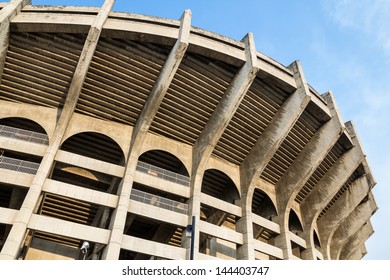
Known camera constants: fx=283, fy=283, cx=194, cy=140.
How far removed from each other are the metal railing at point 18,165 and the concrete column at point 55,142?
0.85 metres

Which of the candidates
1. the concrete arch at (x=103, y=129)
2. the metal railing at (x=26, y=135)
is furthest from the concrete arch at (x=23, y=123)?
the concrete arch at (x=103, y=129)

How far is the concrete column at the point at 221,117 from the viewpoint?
639 inches

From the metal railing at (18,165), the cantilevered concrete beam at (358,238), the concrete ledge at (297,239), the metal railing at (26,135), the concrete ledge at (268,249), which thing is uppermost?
the cantilevered concrete beam at (358,238)

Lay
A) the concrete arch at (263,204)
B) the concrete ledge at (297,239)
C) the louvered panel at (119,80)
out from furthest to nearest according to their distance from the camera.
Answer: the concrete arch at (263,204), the concrete ledge at (297,239), the louvered panel at (119,80)

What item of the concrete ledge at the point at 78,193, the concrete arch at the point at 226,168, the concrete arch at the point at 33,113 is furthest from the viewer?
the concrete arch at the point at 226,168

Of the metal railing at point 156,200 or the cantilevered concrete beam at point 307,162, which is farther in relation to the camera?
the cantilevered concrete beam at point 307,162

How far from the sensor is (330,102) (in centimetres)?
2028

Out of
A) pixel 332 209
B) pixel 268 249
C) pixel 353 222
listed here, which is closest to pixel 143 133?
pixel 268 249

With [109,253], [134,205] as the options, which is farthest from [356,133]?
[109,253]

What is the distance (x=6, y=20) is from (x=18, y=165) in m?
7.36

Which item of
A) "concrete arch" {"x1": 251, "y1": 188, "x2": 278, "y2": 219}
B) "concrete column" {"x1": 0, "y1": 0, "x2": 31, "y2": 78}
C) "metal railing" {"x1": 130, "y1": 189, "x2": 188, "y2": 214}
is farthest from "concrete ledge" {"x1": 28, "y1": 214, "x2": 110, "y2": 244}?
"concrete arch" {"x1": 251, "y1": 188, "x2": 278, "y2": 219}

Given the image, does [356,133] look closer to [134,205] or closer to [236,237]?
[236,237]

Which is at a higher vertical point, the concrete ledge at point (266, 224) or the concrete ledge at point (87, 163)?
the concrete ledge at point (87, 163)

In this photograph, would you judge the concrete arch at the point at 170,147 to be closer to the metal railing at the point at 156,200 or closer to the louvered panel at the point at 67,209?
the metal railing at the point at 156,200
